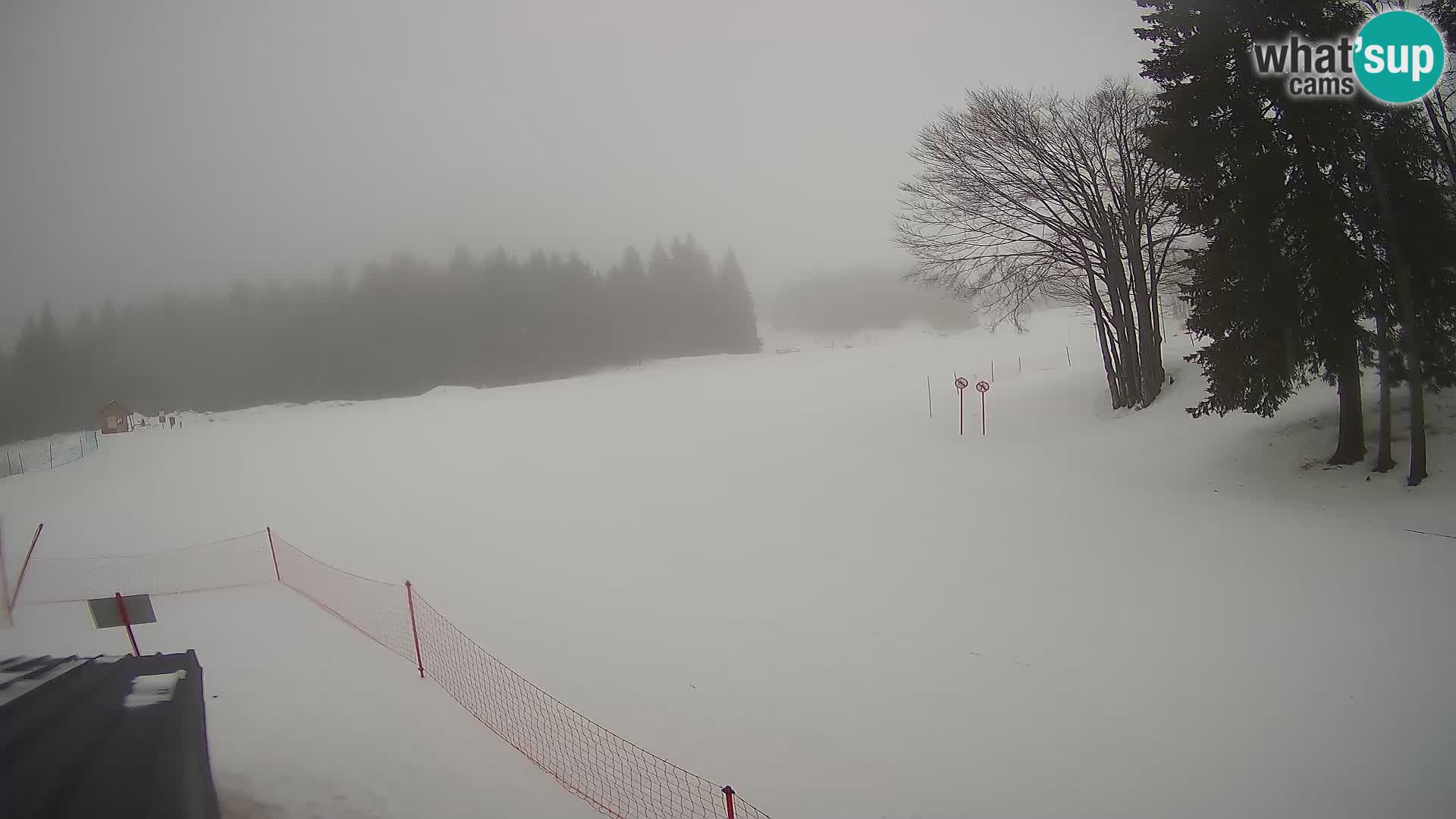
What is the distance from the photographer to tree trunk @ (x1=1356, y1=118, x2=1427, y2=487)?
709 centimetres

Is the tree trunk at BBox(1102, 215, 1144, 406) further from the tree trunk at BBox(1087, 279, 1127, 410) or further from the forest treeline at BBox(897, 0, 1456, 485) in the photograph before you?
the forest treeline at BBox(897, 0, 1456, 485)

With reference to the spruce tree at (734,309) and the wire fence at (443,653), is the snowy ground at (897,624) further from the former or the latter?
the spruce tree at (734,309)

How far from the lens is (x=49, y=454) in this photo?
12016 millimetres

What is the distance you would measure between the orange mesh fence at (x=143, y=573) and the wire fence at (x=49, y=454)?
2076mm

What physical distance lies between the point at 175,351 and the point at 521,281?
724 inches

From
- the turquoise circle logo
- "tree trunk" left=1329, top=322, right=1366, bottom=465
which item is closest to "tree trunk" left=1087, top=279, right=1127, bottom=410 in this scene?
"tree trunk" left=1329, top=322, right=1366, bottom=465

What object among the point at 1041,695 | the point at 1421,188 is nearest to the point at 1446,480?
the point at 1421,188

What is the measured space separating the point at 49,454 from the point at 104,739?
14787 millimetres

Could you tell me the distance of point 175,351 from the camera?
20.7 meters

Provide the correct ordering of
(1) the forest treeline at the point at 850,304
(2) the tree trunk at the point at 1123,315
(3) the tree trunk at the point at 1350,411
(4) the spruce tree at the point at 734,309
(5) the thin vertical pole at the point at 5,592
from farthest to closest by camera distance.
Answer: (1) the forest treeline at the point at 850,304 < (4) the spruce tree at the point at 734,309 < (2) the tree trunk at the point at 1123,315 < (3) the tree trunk at the point at 1350,411 < (5) the thin vertical pole at the point at 5,592

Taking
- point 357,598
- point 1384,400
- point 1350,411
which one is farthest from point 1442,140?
point 357,598

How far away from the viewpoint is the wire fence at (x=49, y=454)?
10.0 m

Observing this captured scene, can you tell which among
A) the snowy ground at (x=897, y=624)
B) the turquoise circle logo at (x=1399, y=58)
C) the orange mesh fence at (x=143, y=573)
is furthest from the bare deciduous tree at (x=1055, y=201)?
the orange mesh fence at (x=143, y=573)

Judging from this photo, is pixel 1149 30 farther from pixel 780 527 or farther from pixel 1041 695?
pixel 1041 695
